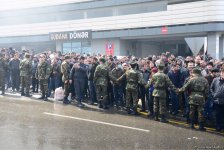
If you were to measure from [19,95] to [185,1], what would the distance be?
20720 mm

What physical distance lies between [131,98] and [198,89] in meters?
2.66

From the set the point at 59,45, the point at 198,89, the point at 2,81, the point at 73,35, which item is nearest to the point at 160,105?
the point at 198,89

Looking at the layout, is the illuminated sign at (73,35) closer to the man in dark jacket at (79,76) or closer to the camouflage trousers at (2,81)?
the camouflage trousers at (2,81)

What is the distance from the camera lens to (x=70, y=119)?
32.8 ft

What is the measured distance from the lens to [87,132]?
8.46 metres

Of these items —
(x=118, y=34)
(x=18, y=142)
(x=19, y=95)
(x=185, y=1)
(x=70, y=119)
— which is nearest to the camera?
(x=18, y=142)

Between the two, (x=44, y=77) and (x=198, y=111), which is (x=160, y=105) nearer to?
(x=198, y=111)

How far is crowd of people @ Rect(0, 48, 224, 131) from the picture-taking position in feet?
31.7

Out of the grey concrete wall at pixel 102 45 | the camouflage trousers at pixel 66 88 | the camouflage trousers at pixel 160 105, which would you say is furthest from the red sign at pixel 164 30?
the camouflage trousers at pixel 160 105

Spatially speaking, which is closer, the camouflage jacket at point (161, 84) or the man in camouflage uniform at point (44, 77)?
the camouflage jacket at point (161, 84)

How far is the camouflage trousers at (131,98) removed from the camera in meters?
11.3

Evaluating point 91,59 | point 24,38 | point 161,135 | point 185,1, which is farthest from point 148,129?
point 24,38

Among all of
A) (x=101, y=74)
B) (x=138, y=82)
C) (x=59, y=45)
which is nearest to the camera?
(x=138, y=82)

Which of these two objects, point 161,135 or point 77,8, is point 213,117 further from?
point 77,8
